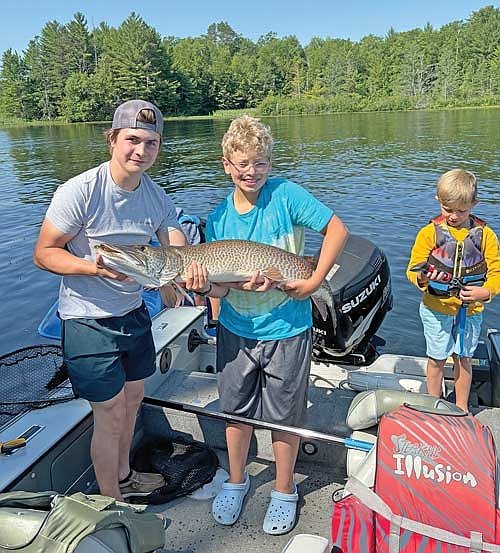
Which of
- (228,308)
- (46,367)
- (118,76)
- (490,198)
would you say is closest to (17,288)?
(46,367)

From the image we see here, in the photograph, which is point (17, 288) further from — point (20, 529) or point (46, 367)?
point (20, 529)

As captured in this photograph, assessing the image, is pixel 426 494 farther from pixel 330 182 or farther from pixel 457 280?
pixel 330 182

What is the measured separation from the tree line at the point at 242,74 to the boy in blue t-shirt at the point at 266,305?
187 ft

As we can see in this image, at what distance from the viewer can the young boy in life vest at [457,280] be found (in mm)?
2977

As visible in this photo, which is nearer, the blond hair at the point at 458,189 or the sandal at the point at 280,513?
the sandal at the point at 280,513

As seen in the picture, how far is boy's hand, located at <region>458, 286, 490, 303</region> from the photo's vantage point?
2.89 m

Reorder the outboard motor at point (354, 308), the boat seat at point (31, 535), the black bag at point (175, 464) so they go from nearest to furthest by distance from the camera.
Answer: the boat seat at point (31, 535)
the black bag at point (175, 464)
the outboard motor at point (354, 308)

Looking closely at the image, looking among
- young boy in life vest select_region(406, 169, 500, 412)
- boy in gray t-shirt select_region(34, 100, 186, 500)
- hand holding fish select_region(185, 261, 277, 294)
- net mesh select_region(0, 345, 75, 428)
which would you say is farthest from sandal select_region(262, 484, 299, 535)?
net mesh select_region(0, 345, 75, 428)

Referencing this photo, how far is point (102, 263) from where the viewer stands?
6.81 ft

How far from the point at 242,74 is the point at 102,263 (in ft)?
265

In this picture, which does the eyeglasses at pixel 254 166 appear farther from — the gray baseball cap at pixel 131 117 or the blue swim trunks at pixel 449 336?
the blue swim trunks at pixel 449 336

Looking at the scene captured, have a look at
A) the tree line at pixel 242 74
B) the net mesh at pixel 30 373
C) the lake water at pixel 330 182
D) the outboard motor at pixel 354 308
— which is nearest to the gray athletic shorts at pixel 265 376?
the net mesh at pixel 30 373

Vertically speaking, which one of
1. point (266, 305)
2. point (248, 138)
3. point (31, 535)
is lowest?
point (31, 535)

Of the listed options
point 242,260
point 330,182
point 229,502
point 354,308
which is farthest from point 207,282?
point 330,182
